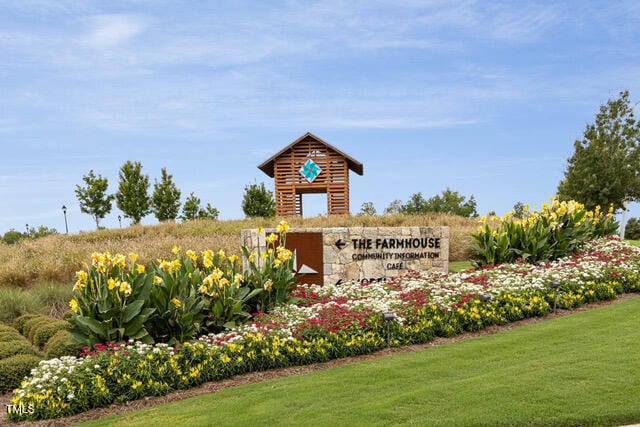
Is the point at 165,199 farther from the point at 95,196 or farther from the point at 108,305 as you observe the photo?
the point at 108,305

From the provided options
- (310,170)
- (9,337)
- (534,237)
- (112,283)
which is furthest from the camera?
Result: (310,170)

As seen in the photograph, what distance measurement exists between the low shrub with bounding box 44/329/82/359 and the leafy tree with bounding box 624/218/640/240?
39255 millimetres

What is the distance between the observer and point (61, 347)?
28.2ft

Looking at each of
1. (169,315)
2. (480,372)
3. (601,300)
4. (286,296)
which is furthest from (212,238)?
(480,372)

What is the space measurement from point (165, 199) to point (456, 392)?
101ft

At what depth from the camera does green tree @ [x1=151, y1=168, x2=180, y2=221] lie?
34.8 metres

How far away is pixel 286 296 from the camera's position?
33.9 ft

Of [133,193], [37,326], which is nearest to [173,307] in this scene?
[37,326]

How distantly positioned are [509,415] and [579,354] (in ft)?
7.82

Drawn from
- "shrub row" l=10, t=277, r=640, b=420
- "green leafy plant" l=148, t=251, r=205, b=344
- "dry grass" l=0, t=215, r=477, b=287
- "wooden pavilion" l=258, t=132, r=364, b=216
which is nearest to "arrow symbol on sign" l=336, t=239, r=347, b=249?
"dry grass" l=0, t=215, r=477, b=287

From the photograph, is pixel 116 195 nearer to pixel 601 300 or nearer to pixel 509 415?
pixel 601 300

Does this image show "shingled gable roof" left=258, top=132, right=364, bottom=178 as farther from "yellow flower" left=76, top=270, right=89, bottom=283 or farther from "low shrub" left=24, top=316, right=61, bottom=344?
"yellow flower" left=76, top=270, right=89, bottom=283

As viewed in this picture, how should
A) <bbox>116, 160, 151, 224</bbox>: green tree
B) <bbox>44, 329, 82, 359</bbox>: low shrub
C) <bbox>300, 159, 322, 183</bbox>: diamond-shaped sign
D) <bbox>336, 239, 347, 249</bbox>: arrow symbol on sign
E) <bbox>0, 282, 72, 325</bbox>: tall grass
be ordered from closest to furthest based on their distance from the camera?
1. <bbox>44, 329, 82, 359</bbox>: low shrub
2. <bbox>0, 282, 72, 325</bbox>: tall grass
3. <bbox>336, 239, 347, 249</bbox>: arrow symbol on sign
4. <bbox>300, 159, 322, 183</bbox>: diamond-shaped sign
5. <bbox>116, 160, 151, 224</bbox>: green tree

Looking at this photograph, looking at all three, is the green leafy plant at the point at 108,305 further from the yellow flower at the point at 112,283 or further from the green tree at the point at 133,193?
the green tree at the point at 133,193
